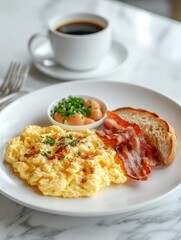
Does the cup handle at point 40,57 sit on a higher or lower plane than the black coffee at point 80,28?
lower

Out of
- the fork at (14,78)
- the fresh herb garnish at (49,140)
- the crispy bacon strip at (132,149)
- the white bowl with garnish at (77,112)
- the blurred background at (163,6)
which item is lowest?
the blurred background at (163,6)

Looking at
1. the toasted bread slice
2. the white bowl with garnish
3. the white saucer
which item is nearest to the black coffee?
the white saucer

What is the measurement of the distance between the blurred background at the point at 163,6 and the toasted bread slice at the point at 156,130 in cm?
286

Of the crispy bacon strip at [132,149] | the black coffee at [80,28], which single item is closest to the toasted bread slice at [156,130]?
the crispy bacon strip at [132,149]

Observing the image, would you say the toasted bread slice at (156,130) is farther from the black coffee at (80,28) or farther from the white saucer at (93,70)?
the black coffee at (80,28)

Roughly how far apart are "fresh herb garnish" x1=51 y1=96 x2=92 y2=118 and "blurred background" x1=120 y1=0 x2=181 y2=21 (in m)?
2.80

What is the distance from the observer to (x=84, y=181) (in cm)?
152

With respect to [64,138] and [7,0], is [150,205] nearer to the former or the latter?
[64,138]

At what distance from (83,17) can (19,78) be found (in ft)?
1.64

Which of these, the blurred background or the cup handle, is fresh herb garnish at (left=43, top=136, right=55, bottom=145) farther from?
the blurred background

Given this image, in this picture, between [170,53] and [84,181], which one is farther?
[170,53]

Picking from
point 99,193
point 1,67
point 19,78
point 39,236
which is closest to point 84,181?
point 99,193

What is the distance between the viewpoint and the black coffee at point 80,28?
8.05 feet

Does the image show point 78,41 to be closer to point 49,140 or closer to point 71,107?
point 71,107
